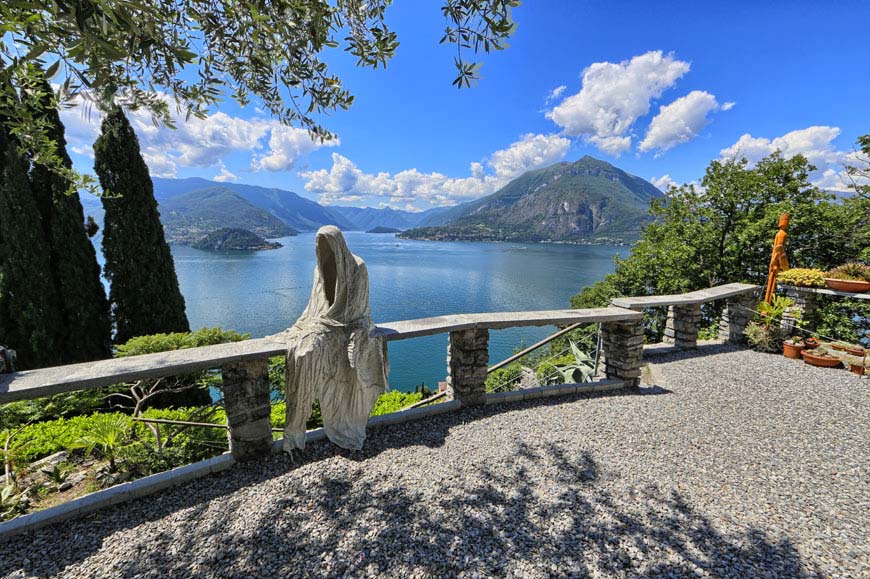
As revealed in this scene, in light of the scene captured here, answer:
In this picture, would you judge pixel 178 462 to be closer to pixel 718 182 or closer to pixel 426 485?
pixel 426 485

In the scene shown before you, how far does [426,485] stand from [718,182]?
16.0 m

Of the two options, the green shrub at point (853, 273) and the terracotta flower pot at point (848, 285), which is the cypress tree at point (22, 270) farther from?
the green shrub at point (853, 273)

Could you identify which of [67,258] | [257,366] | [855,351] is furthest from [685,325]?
[67,258]

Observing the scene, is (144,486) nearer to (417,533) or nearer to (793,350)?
(417,533)

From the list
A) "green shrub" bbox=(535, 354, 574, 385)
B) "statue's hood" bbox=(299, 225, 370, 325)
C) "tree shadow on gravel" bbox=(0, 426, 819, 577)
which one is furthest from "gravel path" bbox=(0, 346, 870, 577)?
"green shrub" bbox=(535, 354, 574, 385)

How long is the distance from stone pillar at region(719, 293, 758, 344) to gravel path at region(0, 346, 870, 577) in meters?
3.67

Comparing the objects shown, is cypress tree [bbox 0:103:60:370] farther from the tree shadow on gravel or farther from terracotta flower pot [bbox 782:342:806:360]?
A: terracotta flower pot [bbox 782:342:806:360]

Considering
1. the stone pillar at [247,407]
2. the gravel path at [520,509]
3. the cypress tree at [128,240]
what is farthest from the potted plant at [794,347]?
the cypress tree at [128,240]

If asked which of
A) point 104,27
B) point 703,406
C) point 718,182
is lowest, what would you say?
point 703,406

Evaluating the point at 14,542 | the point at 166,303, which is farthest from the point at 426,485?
the point at 166,303

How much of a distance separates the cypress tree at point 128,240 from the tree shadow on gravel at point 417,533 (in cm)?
981

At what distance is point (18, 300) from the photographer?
9062 mm

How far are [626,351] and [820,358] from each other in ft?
13.6

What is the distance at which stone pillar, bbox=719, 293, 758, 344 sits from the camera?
786 cm
